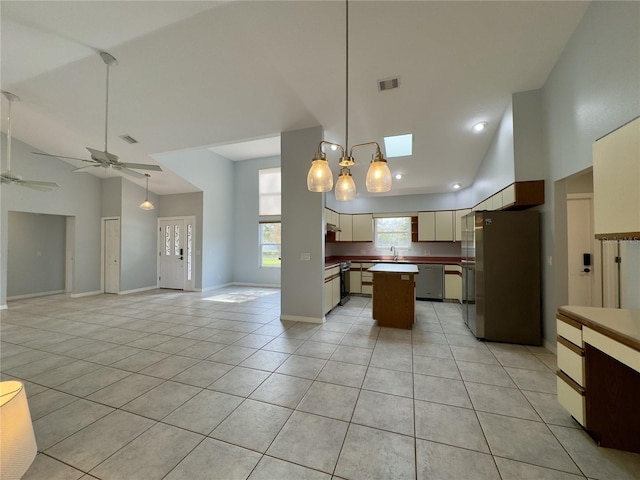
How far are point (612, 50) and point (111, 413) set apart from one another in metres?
4.98

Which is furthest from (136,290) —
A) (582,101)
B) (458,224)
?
(582,101)

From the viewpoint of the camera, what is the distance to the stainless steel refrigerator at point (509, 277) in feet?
10.3

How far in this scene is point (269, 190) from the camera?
303 inches

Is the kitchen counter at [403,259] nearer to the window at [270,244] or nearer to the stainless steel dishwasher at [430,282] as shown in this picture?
the stainless steel dishwasher at [430,282]

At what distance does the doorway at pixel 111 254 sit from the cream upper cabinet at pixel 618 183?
9063mm

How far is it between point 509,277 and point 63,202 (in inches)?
373

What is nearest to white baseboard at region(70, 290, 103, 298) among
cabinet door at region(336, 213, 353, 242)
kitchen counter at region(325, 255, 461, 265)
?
kitchen counter at region(325, 255, 461, 265)

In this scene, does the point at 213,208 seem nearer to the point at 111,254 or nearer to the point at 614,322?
the point at 111,254

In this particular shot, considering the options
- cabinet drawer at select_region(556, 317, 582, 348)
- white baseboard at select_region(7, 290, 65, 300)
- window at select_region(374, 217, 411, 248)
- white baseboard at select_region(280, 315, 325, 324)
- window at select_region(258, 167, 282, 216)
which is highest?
window at select_region(258, 167, 282, 216)

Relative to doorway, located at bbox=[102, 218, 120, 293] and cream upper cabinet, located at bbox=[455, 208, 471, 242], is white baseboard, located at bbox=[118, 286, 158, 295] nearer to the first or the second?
doorway, located at bbox=[102, 218, 120, 293]

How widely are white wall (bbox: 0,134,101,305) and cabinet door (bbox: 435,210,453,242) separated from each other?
9.13 meters

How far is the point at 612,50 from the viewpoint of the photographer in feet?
6.63

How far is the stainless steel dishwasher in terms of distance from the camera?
563 centimetres

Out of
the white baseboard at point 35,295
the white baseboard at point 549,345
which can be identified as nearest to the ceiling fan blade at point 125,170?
the white baseboard at point 35,295
